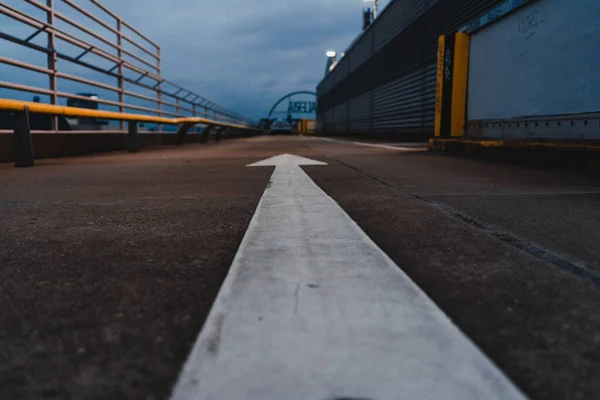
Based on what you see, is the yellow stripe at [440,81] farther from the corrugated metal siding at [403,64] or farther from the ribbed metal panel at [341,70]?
the ribbed metal panel at [341,70]

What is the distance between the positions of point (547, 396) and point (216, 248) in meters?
1.29

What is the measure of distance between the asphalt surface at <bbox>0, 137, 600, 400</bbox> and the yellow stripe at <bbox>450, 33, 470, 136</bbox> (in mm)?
6209

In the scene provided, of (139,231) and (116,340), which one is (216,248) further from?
(116,340)

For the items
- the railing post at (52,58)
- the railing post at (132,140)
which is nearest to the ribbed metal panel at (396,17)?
Answer: the railing post at (132,140)

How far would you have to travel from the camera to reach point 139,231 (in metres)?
2.20

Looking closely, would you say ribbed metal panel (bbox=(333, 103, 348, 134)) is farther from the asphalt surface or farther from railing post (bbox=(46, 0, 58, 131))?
the asphalt surface

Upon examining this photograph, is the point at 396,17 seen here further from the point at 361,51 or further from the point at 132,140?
the point at 132,140

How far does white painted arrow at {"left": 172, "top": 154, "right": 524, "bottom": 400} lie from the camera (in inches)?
31.9

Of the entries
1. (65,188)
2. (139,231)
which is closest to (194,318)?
(139,231)

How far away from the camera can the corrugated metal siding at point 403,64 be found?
15767 mm

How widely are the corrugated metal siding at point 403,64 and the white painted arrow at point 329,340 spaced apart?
1211 cm

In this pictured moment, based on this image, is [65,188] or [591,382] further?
[65,188]

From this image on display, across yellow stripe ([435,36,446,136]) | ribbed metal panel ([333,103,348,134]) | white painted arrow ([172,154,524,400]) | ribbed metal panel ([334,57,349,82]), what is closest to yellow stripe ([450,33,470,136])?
yellow stripe ([435,36,446,136])

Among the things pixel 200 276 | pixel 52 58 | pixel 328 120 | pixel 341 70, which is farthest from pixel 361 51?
pixel 200 276
